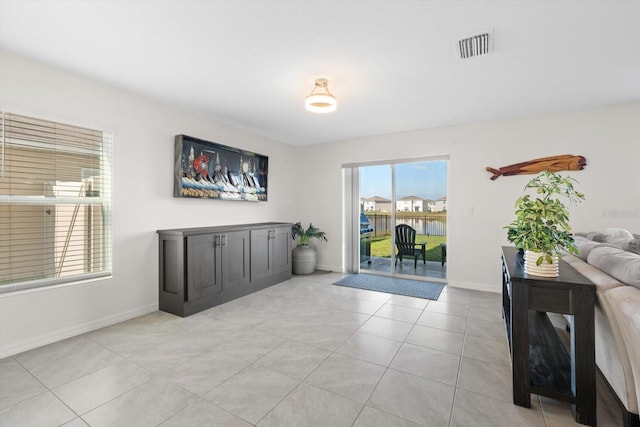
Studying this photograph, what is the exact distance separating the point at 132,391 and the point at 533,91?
15.5 feet

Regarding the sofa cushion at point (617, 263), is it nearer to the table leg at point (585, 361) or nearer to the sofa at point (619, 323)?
the sofa at point (619, 323)

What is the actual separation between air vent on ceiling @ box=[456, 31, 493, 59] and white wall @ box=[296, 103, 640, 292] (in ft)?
7.33

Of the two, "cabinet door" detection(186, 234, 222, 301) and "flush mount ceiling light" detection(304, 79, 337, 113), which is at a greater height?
"flush mount ceiling light" detection(304, 79, 337, 113)

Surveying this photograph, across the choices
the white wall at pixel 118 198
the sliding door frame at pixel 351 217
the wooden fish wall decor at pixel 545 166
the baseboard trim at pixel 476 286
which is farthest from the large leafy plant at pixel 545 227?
the white wall at pixel 118 198

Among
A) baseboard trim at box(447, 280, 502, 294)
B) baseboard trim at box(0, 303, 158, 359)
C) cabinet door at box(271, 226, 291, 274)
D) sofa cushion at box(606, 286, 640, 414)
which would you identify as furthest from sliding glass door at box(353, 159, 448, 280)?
baseboard trim at box(0, 303, 158, 359)

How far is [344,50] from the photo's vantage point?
238cm

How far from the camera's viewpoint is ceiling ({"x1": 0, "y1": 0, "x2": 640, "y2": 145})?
1.91 meters

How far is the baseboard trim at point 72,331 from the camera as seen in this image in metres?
2.40

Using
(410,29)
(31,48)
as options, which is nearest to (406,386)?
(410,29)

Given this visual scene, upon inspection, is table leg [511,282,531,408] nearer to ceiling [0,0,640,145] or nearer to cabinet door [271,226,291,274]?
ceiling [0,0,640,145]

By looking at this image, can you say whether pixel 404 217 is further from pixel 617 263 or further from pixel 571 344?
pixel 571 344

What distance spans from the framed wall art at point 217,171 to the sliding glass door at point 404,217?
78.1 inches

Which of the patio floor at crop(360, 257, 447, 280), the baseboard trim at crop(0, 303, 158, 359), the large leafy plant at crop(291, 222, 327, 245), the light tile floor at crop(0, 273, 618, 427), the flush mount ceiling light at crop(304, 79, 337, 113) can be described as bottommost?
the light tile floor at crop(0, 273, 618, 427)

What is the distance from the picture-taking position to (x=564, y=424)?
1625 millimetres
